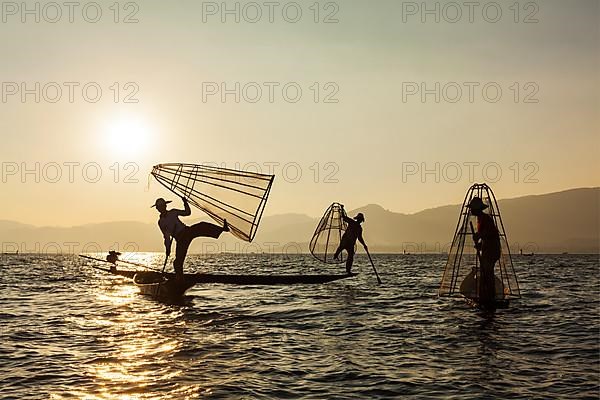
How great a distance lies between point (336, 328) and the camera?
19.6 meters

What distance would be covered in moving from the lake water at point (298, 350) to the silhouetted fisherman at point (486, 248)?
964 mm

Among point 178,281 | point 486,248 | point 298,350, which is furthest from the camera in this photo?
point 178,281

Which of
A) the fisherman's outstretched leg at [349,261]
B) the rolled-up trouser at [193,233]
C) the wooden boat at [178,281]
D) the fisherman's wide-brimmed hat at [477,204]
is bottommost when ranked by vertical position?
the wooden boat at [178,281]

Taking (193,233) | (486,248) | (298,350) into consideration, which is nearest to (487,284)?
(486,248)

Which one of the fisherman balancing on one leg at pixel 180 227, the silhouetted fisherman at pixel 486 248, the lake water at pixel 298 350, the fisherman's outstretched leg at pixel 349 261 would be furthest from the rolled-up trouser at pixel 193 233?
the silhouetted fisherman at pixel 486 248

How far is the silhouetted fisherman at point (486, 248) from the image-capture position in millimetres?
22250

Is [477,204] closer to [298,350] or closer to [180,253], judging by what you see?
[298,350]

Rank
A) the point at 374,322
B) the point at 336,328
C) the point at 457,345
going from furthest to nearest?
the point at 374,322, the point at 336,328, the point at 457,345

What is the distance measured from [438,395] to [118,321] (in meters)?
12.4

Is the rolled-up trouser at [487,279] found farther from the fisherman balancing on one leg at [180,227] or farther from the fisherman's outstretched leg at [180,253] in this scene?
the fisherman's outstretched leg at [180,253]

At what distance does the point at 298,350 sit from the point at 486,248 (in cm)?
909

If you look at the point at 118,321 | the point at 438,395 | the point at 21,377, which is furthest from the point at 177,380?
the point at 118,321

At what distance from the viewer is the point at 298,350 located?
52.6 feet

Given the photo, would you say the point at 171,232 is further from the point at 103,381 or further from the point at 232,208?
the point at 103,381
